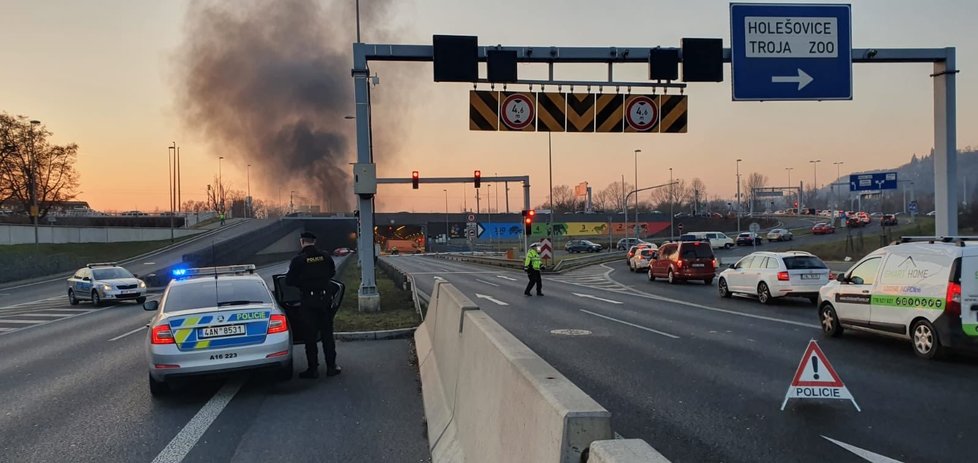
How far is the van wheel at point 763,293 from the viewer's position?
1864cm

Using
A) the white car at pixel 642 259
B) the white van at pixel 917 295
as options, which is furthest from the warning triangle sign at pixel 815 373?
the white car at pixel 642 259

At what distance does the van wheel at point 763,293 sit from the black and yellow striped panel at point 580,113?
7620mm

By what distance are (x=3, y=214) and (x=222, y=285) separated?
270 ft

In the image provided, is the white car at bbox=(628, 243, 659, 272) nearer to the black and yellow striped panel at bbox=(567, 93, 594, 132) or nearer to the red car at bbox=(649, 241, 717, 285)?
the red car at bbox=(649, 241, 717, 285)

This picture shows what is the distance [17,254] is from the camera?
4253cm

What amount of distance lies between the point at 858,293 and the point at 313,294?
8938 millimetres

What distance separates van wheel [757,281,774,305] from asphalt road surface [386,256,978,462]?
2.95 meters

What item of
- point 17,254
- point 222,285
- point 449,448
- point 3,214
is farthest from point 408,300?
point 3,214

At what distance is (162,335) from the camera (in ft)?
24.0

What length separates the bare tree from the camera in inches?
2333

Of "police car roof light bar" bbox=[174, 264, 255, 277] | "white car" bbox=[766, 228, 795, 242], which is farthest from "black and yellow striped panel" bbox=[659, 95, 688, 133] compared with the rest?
"white car" bbox=[766, 228, 795, 242]

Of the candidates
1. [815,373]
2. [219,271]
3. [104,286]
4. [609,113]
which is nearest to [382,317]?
[219,271]

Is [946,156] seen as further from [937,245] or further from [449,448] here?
[449,448]

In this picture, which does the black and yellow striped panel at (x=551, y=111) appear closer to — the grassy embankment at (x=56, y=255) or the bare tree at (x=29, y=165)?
the grassy embankment at (x=56, y=255)
